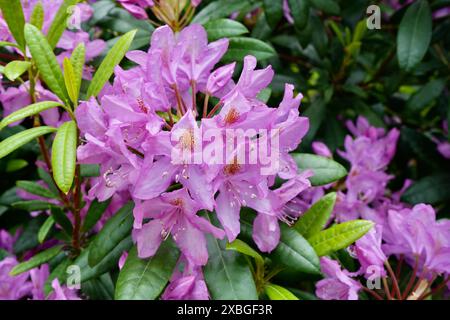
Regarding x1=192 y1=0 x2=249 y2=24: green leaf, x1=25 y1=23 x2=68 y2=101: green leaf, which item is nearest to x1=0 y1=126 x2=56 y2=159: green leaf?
x1=25 y1=23 x2=68 y2=101: green leaf

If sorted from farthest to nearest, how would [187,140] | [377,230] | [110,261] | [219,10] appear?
[219,10] < [377,230] < [110,261] < [187,140]

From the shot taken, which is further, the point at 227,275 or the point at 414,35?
the point at 414,35

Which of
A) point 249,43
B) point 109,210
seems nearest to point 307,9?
point 249,43

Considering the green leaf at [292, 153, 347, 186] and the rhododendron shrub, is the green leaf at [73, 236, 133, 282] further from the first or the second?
the green leaf at [292, 153, 347, 186]

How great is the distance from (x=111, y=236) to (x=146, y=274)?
0.49ft

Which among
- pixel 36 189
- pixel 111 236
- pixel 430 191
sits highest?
pixel 111 236

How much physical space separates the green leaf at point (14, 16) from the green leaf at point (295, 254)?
2.63ft

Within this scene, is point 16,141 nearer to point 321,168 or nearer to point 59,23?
point 59,23

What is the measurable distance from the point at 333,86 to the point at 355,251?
3.02 ft

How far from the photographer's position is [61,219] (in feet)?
5.10

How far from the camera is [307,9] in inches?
71.7

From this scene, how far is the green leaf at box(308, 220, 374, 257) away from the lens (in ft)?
4.10

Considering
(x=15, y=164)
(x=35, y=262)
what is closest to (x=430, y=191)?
(x=35, y=262)
